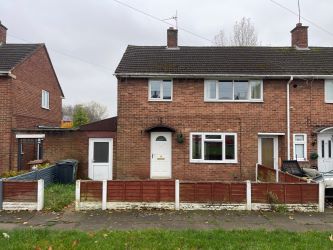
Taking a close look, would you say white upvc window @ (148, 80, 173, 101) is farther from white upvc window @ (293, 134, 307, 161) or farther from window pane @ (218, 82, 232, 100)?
white upvc window @ (293, 134, 307, 161)

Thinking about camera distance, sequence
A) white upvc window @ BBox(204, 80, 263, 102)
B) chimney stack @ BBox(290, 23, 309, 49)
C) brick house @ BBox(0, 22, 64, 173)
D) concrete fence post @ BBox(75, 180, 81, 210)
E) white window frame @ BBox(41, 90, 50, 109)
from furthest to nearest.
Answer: white window frame @ BBox(41, 90, 50, 109) < chimney stack @ BBox(290, 23, 309, 49) < brick house @ BBox(0, 22, 64, 173) < white upvc window @ BBox(204, 80, 263, 102) < concrete fence post @ BBox(75, 180, 81, 210)

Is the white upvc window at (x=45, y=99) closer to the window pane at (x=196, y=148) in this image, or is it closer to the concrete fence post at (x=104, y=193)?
the window pane at (x=196, y=148)

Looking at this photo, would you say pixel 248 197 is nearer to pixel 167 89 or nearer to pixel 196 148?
pixel 196 148

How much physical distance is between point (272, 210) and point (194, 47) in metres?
11.5

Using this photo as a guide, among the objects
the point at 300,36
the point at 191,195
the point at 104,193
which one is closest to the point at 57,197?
Result: the point at 104,193

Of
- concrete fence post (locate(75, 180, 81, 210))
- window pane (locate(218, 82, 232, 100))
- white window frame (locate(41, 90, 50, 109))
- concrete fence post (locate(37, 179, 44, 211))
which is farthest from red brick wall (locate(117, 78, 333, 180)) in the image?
white window frame (locate(41, 90, 50, 109))

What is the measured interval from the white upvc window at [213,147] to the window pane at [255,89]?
206cm

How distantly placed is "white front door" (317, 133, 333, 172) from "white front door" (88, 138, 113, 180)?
9678 millimetres

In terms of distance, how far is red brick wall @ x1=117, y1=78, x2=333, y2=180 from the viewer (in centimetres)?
1522

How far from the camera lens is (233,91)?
15.6 m

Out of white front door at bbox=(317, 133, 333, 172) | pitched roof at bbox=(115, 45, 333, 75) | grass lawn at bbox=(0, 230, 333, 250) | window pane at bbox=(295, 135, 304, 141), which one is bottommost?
grass lawn at bbox=(0, 230, 333, 250)

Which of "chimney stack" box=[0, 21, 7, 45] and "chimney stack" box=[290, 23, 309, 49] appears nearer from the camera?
"chimney stack" box=[290, 23, 309, 49]

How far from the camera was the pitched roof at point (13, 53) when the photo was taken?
16422mm

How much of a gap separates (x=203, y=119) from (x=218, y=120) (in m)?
0.69
